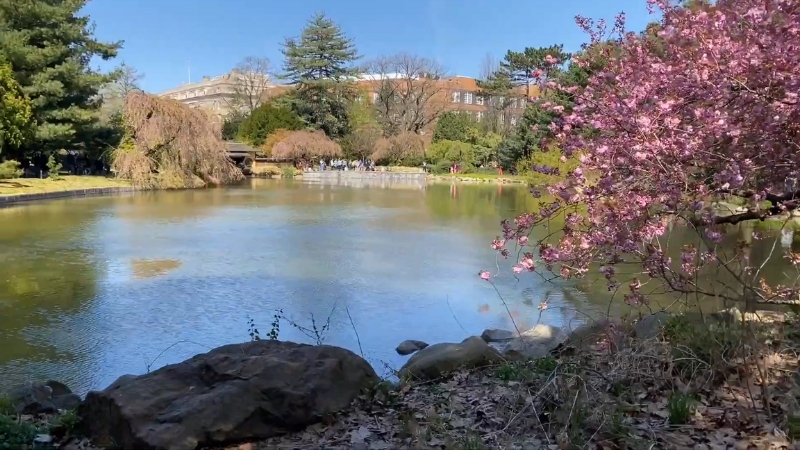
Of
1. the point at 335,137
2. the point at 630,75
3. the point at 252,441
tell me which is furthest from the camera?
the point at 335,137

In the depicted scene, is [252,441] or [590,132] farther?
[590,132]

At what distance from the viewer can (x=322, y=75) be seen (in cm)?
4328

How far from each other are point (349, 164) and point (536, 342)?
37.5 m

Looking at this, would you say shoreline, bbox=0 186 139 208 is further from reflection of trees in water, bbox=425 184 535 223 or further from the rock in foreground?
the rock in foreground

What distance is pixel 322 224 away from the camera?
1279 centimetres

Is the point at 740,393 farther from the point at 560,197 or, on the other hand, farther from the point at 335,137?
the point at 335,137

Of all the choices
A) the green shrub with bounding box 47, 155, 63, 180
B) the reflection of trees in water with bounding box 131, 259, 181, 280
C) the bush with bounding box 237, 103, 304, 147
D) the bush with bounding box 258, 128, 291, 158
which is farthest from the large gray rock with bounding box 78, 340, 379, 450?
the bush with bounding box 237, 103, 304, 147

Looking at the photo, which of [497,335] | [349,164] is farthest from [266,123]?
[497,335]

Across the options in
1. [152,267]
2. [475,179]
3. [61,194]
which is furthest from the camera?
[475,179]

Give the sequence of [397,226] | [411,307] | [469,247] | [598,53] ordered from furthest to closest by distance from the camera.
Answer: [397,226] → [469,247] → [411,307] → [598,53]

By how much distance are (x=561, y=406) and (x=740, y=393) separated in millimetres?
815

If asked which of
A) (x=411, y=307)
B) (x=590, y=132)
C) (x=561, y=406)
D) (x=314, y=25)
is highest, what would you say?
(x=314, y=25)

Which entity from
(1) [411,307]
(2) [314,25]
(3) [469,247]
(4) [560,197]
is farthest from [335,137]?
(4) [560,197]

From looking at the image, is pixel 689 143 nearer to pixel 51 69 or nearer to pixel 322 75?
pixel 51 69
